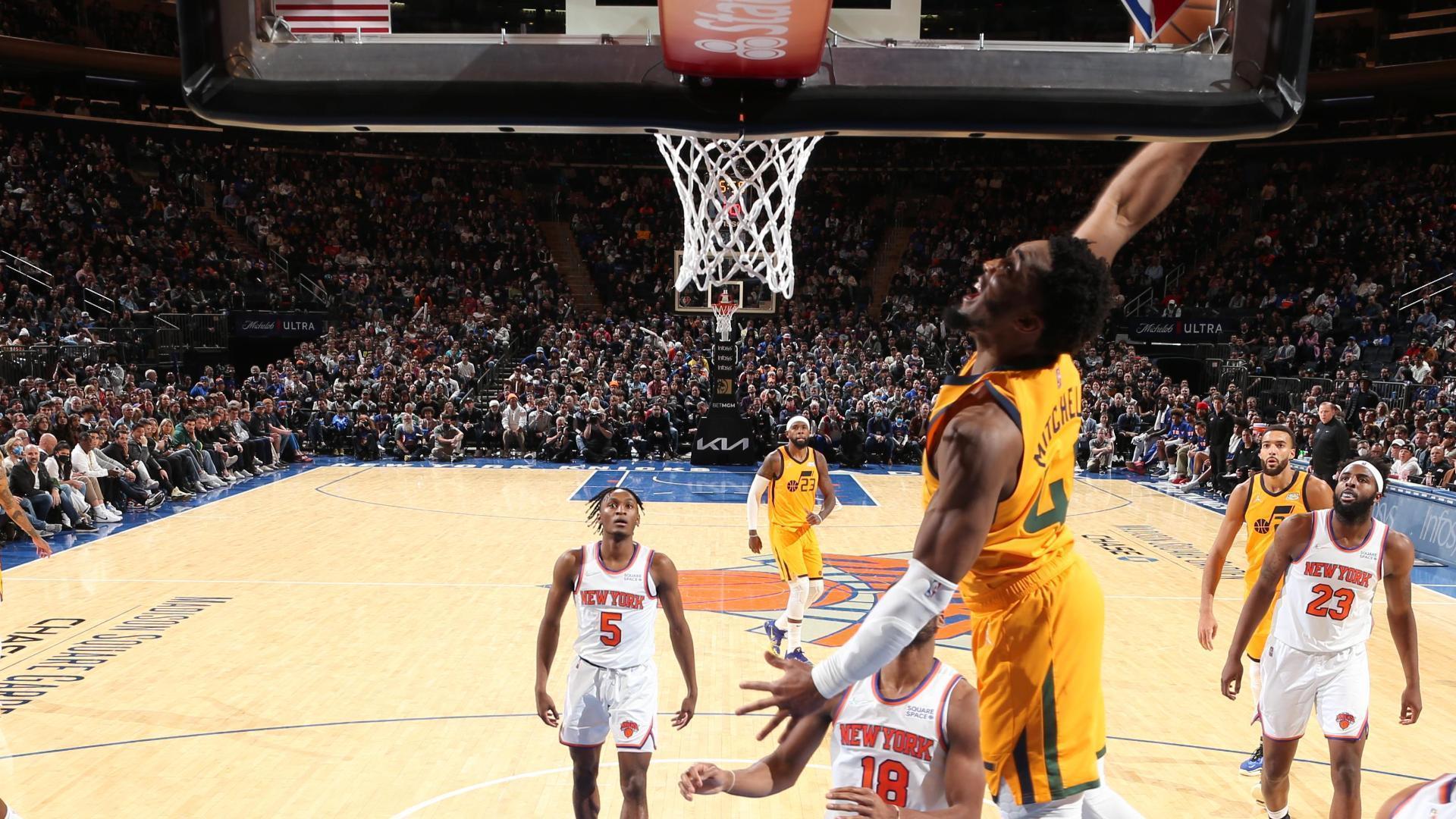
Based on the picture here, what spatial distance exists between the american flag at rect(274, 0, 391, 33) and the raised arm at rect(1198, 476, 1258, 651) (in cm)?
423

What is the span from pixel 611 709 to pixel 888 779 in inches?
73.8

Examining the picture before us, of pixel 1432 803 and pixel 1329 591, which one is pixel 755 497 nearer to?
pixel 1329 591

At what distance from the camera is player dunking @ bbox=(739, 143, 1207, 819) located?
2.26m

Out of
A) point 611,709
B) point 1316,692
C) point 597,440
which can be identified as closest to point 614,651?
point 611,709

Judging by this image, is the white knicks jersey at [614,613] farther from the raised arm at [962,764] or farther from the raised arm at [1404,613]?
the raised arm at [1404,613]

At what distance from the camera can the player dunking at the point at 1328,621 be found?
476cm

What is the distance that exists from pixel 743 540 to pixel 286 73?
1033 cm

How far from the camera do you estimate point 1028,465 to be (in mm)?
2436

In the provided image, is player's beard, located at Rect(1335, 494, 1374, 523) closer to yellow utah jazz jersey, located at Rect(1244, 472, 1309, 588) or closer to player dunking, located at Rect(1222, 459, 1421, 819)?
player dunking, located at Rect(1222, 459, 1421, 819)

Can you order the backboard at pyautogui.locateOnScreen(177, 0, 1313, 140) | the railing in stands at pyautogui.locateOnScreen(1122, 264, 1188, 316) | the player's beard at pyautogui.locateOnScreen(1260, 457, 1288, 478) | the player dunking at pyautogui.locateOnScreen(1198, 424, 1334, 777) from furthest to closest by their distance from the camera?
the railing in stands at pyautogui.locateOnScreen(1122, 264, 1188, 316) < the player's beard at pyautogui.locateOnScreen(1260, 457, 1288, 478) < the player dunking at pyautogui.locateOnScreen(1198, 424, 1334, 777) < the backboard at pyautogui.locateOnScreen(177, 0, 1313, 140)

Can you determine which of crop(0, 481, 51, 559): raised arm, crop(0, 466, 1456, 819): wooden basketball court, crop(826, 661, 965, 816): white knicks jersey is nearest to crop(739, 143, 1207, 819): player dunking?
crop(826, 661, 965, 816): white knicks jersey

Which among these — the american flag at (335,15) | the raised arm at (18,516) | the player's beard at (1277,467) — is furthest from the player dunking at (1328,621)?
the raised arm at (18,516)

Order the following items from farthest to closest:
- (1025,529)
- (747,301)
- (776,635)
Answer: (747,301) < (776,635) < (1025,529)

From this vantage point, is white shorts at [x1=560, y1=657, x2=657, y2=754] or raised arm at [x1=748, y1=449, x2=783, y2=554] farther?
raised arm at [x1=748, y1=449, x2=783, y2=554]
